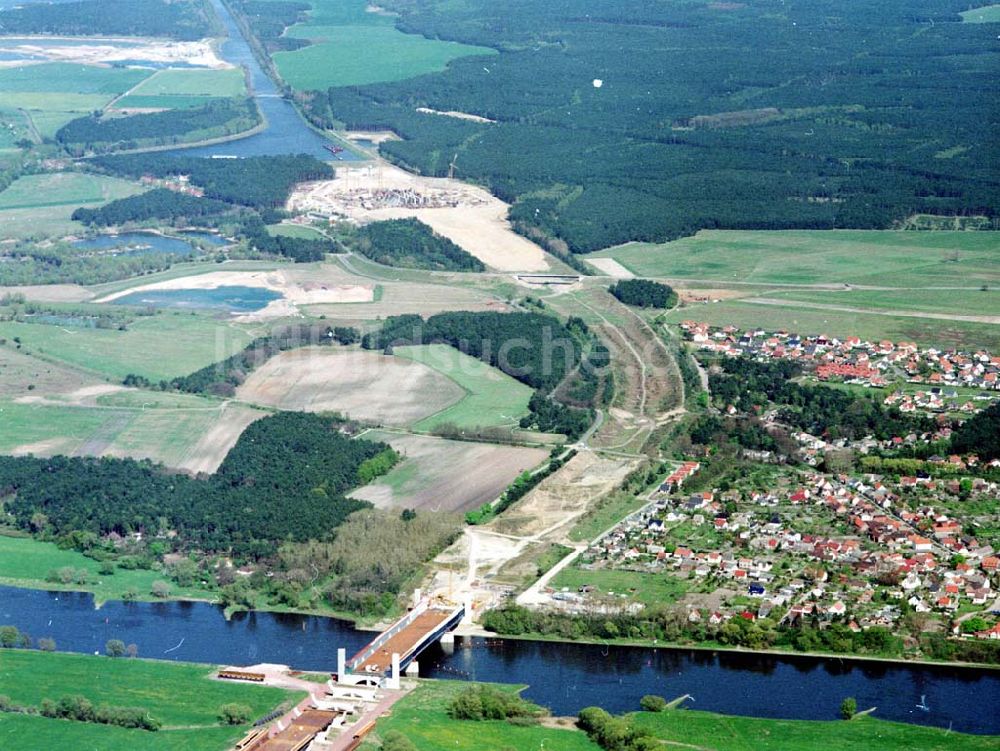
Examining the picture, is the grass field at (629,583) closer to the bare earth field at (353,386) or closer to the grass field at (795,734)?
the grass field at (795,734)

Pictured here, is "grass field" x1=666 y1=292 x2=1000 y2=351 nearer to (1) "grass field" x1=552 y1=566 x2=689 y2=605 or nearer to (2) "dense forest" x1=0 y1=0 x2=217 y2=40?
(1) "grass field" x1=552 y1=566 x2=689 y2=605

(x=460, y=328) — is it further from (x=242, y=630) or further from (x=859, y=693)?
(x=859, y=693)

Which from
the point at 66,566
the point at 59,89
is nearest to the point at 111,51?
the point at 59,89

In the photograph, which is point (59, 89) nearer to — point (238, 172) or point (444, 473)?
point (238, 172)

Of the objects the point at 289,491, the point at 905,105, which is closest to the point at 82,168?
the point at 905,105

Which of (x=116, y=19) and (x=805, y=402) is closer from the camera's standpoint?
(x=805, y=402)

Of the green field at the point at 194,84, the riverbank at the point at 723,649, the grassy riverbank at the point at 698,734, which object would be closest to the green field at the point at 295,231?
the green field at the point at 194,84

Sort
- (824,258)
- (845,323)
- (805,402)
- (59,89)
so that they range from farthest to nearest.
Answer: (59,89)
(824,258)
(845,323)
(805,402)
